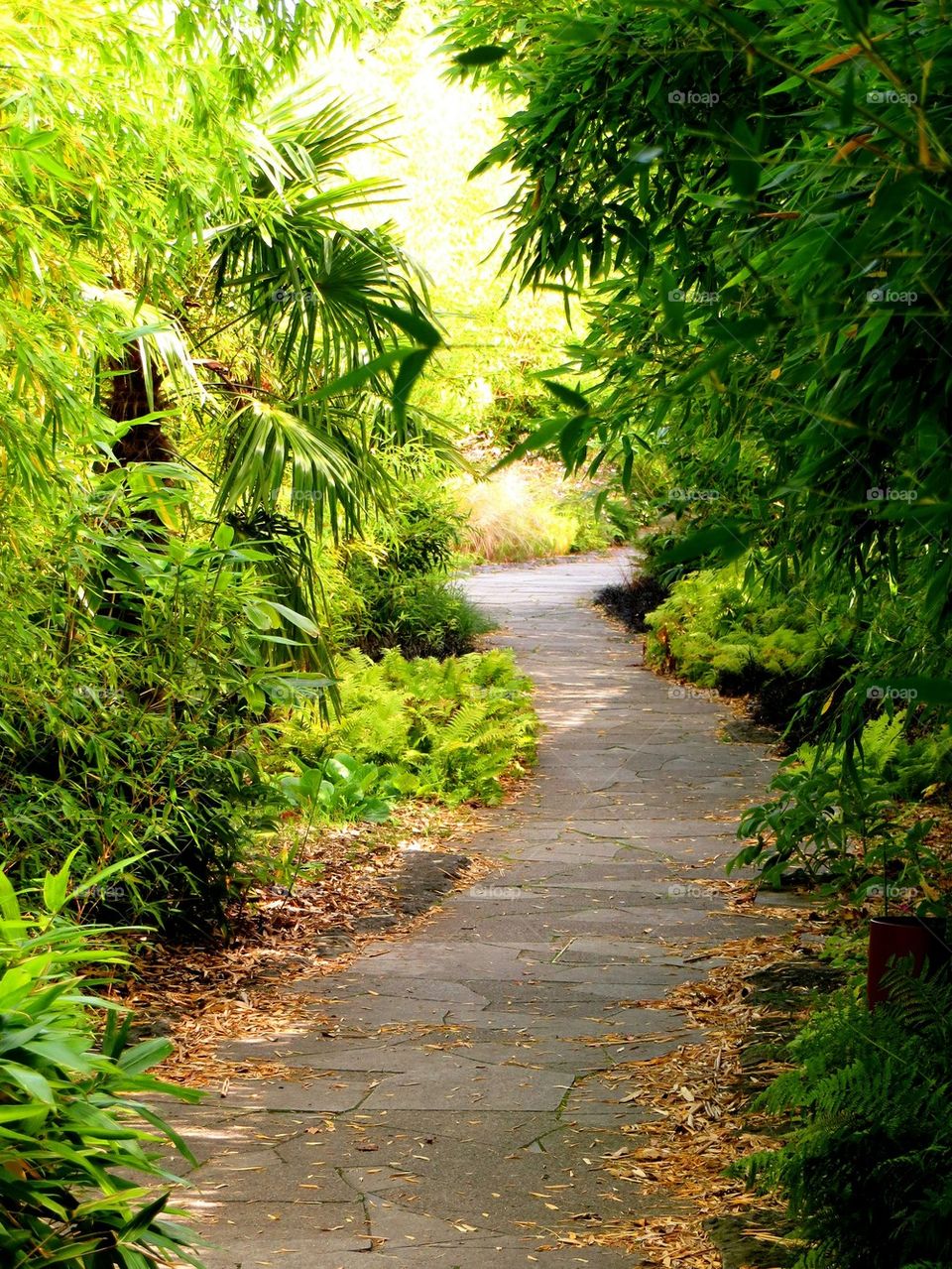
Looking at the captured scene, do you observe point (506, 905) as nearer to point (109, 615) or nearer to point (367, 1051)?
point (367, 1051)

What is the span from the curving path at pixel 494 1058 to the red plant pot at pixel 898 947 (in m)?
0.91

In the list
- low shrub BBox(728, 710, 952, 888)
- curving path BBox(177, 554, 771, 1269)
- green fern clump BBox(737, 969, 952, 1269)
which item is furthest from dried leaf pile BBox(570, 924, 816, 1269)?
A: low shrub BBox(728, 710, 952, 888)

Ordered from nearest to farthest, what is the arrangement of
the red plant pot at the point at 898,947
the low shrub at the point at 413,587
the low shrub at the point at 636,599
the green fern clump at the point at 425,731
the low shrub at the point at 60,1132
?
1. the low shrub at the point at 60,1132
2. the red plant pot at the point at 898,947
3. the green fern clump at the point at 425,731
4. the low shrub at the point at 413,587
5. the low shrub at the point at 636,599

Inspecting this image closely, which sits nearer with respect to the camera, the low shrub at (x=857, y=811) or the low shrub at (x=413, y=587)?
the low shrub at (x=857, y=811)

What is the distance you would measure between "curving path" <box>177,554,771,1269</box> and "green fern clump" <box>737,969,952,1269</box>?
0.66 m

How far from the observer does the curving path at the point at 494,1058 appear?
331 centimetres

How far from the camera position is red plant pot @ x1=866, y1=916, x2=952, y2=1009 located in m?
3.56

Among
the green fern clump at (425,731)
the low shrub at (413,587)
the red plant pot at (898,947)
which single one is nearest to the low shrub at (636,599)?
the low shrub at (413,587)

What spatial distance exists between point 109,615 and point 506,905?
260 cm

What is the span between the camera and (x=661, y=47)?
10.5 feet

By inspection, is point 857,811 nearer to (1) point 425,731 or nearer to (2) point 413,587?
(1) point 425,731

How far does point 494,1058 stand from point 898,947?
1.59 meters

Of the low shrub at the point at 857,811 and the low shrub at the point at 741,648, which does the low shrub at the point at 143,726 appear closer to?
the low shrub at the point at 857,811

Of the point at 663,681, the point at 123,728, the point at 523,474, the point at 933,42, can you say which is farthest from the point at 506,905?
the point at 523,474
